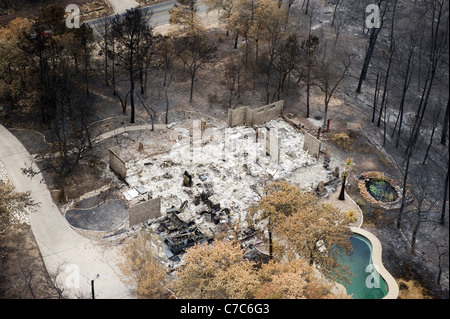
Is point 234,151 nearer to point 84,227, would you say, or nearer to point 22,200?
point 84,227

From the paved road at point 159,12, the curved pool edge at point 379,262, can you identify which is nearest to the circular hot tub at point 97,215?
the curved pool edge at point 379,262

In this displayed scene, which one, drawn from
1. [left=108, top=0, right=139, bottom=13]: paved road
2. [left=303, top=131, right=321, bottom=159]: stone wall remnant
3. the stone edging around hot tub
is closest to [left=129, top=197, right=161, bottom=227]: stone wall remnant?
[left=303, top=131, right=321, bottom=159]: stone wall remnant

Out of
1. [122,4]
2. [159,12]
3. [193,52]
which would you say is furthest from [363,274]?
[122,4]

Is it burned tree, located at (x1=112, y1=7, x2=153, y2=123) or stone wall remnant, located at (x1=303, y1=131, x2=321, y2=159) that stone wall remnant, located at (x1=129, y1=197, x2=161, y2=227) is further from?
stone wall remnant, located at (x1=303, y1=131, x2=321, y2=159)

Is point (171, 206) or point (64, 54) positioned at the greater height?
point (64, 54)

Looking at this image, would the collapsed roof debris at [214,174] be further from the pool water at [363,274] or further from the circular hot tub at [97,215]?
the pool water at [363,274]
